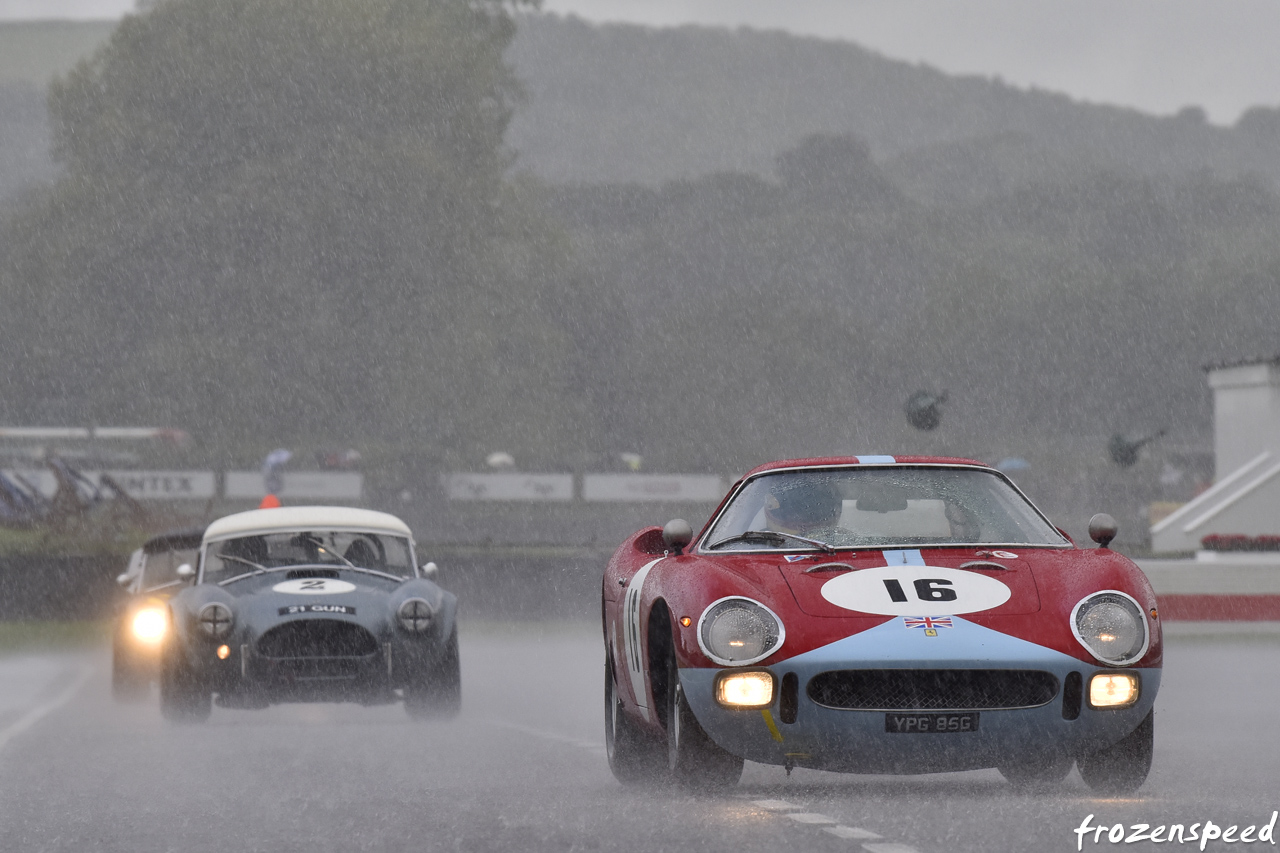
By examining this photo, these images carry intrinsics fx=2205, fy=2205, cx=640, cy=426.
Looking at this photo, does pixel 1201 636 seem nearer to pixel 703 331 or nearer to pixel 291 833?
pixel 291 833

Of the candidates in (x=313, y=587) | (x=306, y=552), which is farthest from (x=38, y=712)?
(x=313, y=587)

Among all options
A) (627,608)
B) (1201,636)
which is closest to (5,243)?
(1201,636)

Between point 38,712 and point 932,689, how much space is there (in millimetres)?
10393

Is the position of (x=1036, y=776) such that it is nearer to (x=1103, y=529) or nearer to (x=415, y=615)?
(x=1103, y=529)

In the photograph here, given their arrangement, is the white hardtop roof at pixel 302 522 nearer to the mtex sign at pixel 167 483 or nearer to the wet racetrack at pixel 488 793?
the wet racetrack at pixel 488 793

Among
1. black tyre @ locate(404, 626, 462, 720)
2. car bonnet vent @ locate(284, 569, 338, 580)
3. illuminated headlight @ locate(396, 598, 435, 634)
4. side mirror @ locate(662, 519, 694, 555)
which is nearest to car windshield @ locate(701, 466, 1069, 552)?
side mirror @ locate(662, 519, 694, 555)

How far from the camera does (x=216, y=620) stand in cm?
1356

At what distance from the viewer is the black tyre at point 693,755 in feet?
26.5

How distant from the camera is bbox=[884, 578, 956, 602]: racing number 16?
26.2ft

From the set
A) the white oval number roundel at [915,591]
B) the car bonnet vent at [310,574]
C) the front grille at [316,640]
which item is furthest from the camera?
the car bonnet vent at [310,574]

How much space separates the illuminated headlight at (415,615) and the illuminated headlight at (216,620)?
104 cm

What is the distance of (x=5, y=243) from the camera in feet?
284

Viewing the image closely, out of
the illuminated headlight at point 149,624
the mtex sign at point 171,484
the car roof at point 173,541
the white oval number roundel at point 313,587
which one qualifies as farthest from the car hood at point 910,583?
the mtex sign at point 171,484

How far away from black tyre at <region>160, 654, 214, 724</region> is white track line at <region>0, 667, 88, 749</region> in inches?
38.6
